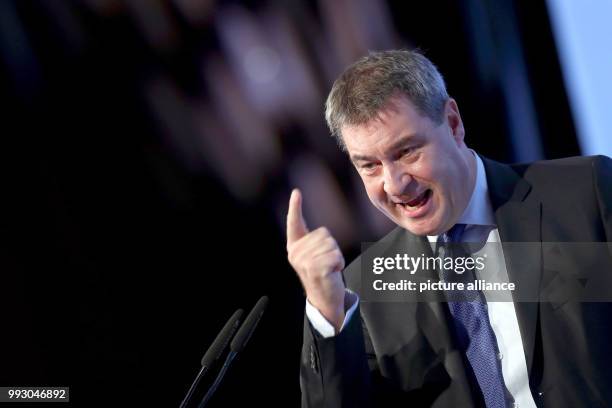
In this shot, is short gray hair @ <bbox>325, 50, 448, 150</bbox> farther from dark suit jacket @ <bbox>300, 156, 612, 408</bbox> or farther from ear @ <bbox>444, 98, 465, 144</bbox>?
dark suit jacket @ <bbox>300, 156, 612, 408</bbox>

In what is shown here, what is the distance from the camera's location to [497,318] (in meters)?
1.54

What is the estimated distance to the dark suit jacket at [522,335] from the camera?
4.65ft

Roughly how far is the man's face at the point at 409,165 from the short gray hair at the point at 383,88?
0.07 ft

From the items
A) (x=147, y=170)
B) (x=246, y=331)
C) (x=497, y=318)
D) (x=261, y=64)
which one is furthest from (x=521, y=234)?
(x=147, y=170)

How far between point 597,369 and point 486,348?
9.1 inches

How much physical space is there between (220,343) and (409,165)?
0.58 metres

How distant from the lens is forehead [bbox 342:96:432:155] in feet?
4.94

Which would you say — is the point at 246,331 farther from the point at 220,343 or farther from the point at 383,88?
the point at 383,88

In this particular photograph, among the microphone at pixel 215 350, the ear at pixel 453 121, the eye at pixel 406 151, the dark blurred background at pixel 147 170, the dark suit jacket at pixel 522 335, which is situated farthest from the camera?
the dark blurred background at pixel 147 170

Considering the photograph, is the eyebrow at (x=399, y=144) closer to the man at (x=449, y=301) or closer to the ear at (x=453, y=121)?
the man at (x=449, y=301)

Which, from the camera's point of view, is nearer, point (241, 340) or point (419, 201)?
point (241, 340)

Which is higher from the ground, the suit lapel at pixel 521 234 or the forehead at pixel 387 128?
the forehead at pixel 387 128

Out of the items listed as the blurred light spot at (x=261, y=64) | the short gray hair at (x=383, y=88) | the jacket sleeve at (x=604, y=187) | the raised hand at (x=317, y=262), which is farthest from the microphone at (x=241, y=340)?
the blurred light spot at (x=261, y=64)

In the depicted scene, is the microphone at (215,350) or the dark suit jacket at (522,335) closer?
the microphone at (215,350)
